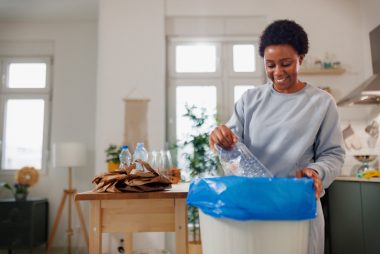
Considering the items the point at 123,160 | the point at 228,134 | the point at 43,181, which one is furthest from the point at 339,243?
the point at 43,181

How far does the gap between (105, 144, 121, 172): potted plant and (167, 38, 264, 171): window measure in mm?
724

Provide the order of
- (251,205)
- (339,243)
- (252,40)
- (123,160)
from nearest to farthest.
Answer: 1. (251,205)
2. (123,160)
3. (339,243)
4. (252,40)

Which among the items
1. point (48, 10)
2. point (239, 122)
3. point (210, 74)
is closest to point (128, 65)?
point (210, 74)

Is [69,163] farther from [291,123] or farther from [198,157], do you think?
[291,123]

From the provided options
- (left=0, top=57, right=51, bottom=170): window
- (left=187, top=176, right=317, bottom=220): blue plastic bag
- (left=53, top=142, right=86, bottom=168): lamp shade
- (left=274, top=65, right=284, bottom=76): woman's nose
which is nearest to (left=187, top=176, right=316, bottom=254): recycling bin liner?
(left=187, top=176, right=317, bottom=220): blue plastic bag

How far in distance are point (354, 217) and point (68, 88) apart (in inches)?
142

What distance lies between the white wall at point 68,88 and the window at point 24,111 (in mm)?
152

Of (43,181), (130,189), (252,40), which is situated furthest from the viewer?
(43,181)

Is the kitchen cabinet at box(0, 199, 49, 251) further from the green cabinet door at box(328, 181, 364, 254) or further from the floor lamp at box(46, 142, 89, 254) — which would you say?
the green cabinet door at box(328, 181, 364, 254)

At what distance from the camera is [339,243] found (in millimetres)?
3176

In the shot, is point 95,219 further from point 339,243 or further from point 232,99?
point 232,99

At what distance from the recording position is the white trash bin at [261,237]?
28.9 inches

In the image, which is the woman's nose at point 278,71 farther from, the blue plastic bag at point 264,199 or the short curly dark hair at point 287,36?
the blue plastic bag at point 264,199

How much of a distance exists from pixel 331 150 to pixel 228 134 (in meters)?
0.30
